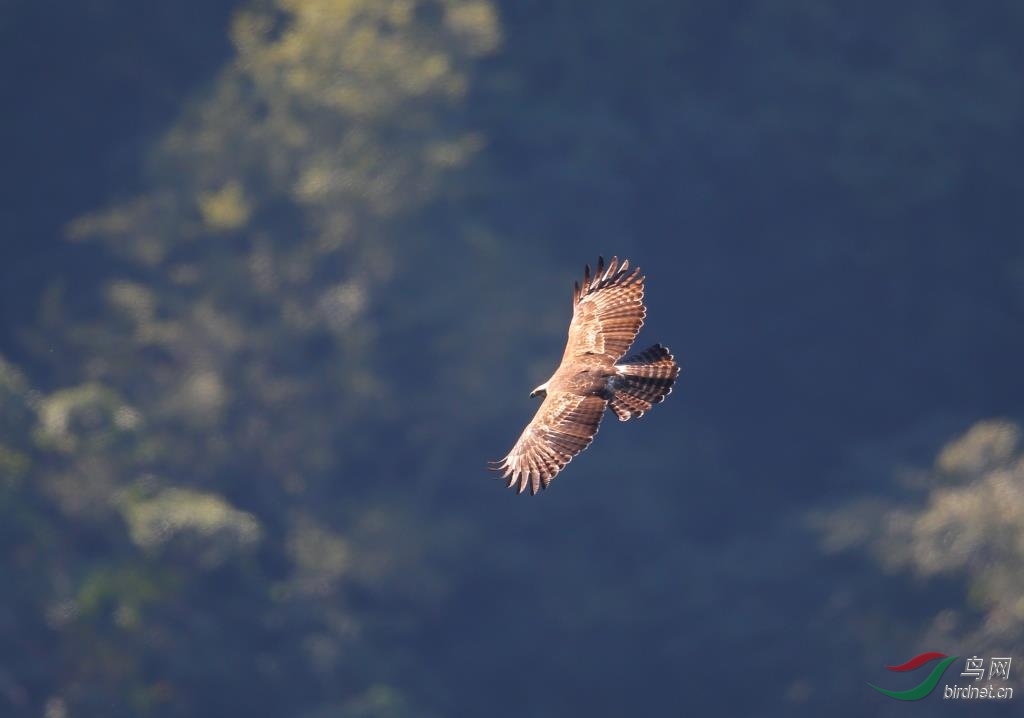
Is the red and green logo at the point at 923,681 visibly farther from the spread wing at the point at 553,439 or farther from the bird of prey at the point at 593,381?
the spread wing at the point at 553,439

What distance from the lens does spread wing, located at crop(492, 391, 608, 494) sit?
18.8m

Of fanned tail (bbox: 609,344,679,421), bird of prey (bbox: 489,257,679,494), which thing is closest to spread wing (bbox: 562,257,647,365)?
bird of prey (bbox: 489,257,679,494)

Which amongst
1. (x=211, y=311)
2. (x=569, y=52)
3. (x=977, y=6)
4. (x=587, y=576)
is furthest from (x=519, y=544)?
(x=977, y=6)

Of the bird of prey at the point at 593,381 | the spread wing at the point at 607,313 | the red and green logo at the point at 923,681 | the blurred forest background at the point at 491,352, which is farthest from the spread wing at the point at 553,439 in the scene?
the red and green logo at the point at 923,681

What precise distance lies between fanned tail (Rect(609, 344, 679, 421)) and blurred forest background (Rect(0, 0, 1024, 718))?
2933cm

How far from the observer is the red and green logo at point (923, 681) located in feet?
162

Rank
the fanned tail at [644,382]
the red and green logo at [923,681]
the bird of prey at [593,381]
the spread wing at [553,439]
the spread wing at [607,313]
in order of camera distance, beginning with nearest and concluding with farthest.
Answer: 1. the spread wing at [553,439]
2. the bird of prey at [593,381]
3. the fanned tail at [644,382]
4. the spread wing at [607,313]
5. the red and green logo at [923,681]

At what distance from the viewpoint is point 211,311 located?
53875mm

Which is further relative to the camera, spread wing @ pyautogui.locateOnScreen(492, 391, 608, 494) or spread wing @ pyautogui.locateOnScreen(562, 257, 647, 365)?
spread wing @ pyautogui.locateOnScreen(562, 257, 647, 365)

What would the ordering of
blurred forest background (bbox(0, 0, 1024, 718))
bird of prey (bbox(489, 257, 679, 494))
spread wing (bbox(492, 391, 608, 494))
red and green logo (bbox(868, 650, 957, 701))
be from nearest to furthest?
spread wing (bbox(492, 391, 608, 494))
bird of prey (bbox(489, 257, 679, 494))
red and green logo (bbox(868, 650, 957, 701))
blurred forest background (bbox(0, 0, 1024, 718))

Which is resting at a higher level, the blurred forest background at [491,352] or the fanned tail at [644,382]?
the blurred forest background at [491,352]

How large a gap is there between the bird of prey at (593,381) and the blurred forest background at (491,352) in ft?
92.2

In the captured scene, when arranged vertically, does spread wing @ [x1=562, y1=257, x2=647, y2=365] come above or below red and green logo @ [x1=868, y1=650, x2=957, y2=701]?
below

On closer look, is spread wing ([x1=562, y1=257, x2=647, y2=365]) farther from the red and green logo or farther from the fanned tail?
the red and green logo
